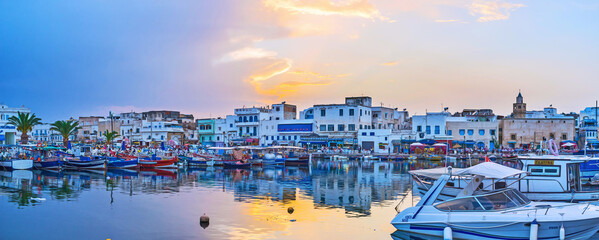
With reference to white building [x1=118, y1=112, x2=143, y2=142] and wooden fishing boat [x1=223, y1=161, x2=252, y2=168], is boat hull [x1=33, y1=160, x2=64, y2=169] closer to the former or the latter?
wooden fishing boat [x1=223, y1=161, x2=252, y2=168]

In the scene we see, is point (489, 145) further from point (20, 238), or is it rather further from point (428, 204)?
point (20, 238)

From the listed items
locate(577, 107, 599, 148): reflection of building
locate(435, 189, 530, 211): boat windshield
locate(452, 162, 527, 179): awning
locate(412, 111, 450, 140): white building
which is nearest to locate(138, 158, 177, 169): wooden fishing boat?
locate(452, 162, 527, 179): awning

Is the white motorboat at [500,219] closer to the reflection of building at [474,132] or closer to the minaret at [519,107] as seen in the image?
the reflection of building at [474,132]

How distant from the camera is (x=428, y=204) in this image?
19.4 metres

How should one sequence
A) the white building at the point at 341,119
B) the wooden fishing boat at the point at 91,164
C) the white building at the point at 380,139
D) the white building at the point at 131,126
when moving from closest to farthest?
the wooden fishing boat at the point at 91,164 → the white building at the point at 380,139 → the white building at the point at 341,119 → the white building at the point at 131,126

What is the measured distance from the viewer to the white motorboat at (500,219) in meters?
16.6

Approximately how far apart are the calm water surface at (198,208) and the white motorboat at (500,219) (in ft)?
8.08

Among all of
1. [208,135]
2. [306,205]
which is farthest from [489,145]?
[306,205]

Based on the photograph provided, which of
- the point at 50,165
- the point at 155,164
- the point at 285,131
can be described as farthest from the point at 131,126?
the point at 155,164

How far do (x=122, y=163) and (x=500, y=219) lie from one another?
1891 inches

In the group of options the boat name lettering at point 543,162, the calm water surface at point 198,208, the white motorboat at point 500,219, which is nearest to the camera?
the white motorboat at point 500,219

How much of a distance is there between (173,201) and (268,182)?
500 inches

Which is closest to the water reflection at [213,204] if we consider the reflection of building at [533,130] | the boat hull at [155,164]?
the boat hull at [155,164]

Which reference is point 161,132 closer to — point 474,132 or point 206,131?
point 206,131
